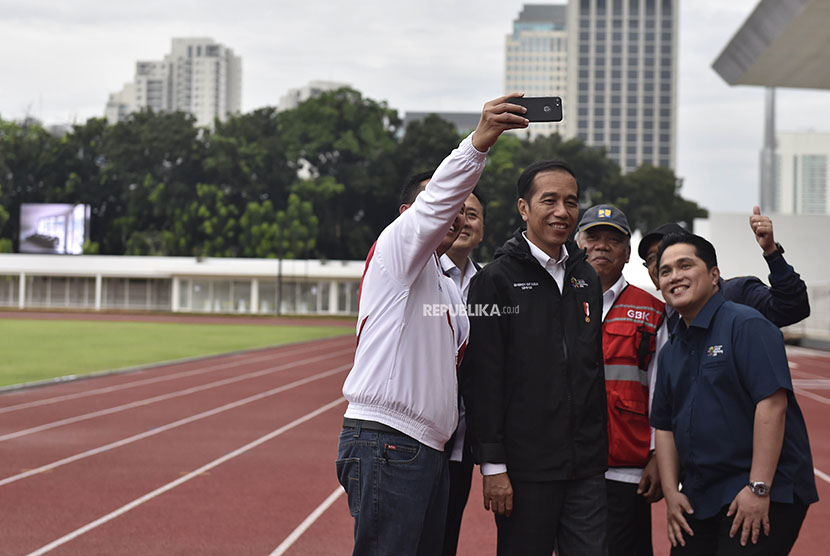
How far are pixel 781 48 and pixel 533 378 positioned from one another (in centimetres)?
1952

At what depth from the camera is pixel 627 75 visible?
424ft

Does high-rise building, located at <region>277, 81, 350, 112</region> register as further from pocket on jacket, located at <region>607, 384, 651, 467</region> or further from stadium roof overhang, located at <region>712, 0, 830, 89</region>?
pocket on jacket, located at <region>607, 384, 651, 467</region>

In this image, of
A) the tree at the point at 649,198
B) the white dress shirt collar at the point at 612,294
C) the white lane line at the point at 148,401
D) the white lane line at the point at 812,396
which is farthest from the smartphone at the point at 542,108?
the tree at the point at 649,198

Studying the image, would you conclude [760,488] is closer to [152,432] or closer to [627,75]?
[152,432]

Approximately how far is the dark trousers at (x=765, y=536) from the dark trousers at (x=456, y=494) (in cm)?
89

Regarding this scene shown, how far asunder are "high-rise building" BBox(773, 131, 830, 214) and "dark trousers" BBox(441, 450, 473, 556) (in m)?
99.7

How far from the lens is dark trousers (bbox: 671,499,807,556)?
279 centimetres

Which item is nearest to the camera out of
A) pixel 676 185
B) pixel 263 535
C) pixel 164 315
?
pixel 263 535

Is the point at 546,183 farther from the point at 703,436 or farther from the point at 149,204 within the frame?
the point at 149,204

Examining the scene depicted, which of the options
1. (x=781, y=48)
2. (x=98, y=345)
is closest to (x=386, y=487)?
(x=781, y=48)

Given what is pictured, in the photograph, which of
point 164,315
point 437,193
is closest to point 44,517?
point 437,193

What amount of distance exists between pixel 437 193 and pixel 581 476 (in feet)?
3.62

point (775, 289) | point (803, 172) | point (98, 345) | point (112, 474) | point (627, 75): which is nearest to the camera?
point (775, 289)

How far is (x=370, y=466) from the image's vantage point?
8.67ft
